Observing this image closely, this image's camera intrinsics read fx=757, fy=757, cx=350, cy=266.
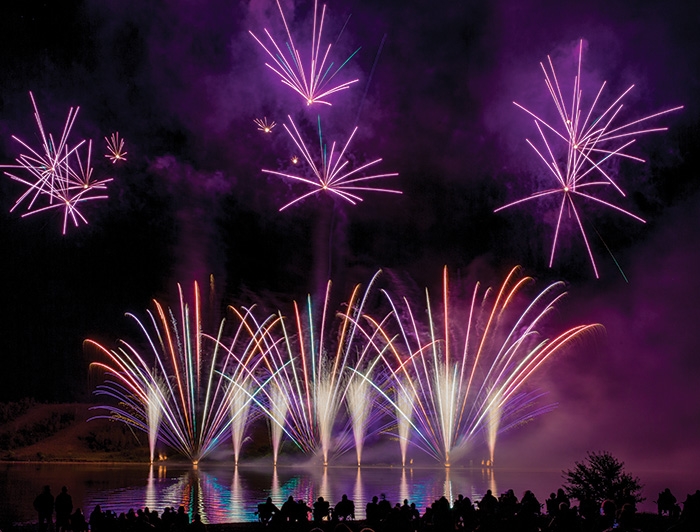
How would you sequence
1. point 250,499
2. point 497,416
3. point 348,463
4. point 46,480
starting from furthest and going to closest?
point 348,463 < point 497,416 < point 46,480 < point 250,499

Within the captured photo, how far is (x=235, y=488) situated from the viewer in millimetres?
36219

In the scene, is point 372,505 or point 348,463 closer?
point 372,505

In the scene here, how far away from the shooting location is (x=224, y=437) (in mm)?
67625

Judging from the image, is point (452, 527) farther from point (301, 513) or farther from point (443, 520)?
point (301, 513)

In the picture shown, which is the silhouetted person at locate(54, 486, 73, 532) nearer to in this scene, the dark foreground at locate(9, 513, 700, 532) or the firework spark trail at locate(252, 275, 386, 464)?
the dark foreground at locate(9, 513, 700, 532)

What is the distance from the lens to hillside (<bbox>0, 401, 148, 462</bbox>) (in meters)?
69.4

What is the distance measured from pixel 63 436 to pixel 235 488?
4709cm

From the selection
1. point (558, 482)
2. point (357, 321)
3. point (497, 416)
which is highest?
point (357, 321)

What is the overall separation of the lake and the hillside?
74.9 ft

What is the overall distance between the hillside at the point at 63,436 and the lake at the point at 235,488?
22818mm

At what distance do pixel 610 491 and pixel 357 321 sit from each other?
71.4ft

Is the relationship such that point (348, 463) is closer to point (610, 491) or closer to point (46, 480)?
point (46, 480)

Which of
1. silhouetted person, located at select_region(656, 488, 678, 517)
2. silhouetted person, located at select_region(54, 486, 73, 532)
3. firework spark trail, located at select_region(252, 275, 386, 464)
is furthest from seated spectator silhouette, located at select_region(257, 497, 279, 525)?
firework spark trail, located at select_region(252, 275, 386, 464)

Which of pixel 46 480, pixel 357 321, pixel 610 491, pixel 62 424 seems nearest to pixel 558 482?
pixel 357 321
